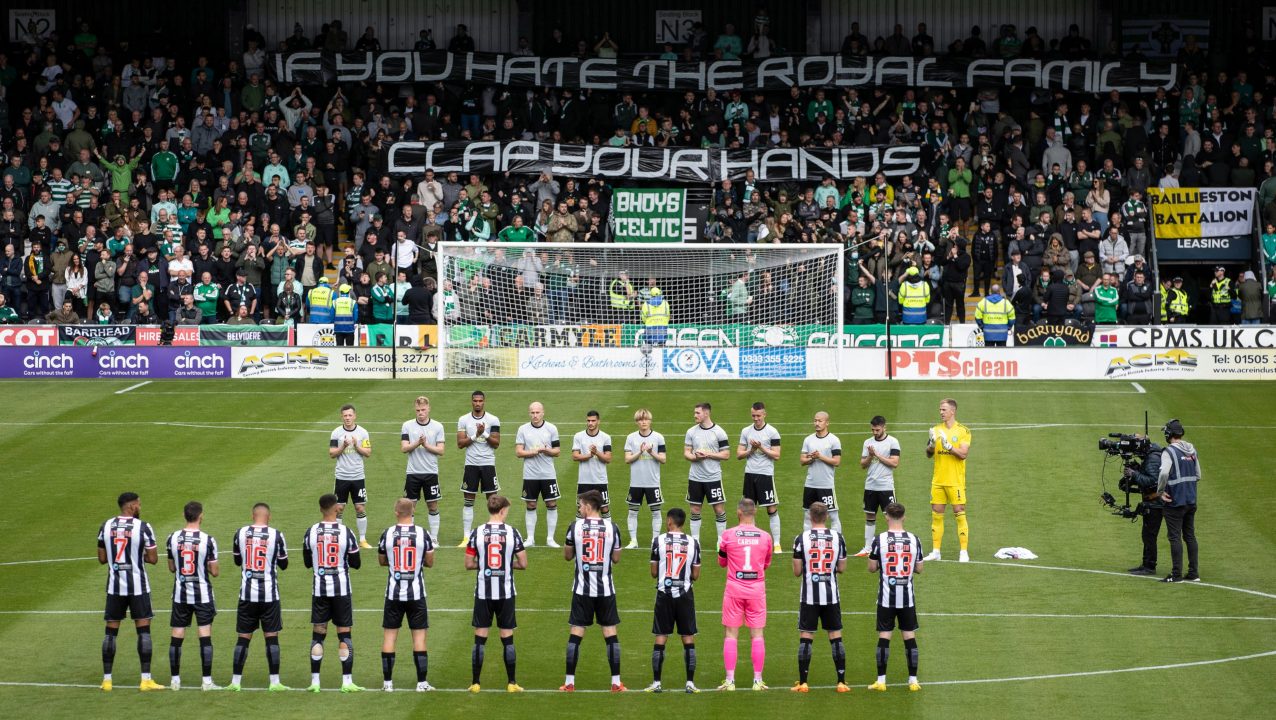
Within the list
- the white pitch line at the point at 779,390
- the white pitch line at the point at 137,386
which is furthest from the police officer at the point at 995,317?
the white pitch line at the point at 137,386

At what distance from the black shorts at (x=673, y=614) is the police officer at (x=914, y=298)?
2020 centimetres

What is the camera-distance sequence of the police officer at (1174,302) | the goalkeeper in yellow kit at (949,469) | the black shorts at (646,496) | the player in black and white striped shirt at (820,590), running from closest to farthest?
the player in black and white striped shirt at (820,590), the goalkeeper in yellow kit at (949,469), the black shorts at (646,496), the police officer at (1174,302)

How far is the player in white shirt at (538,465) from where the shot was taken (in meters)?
21.2

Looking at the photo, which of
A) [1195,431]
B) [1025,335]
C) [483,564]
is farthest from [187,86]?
[483,564]

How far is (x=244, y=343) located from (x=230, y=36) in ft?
52.6

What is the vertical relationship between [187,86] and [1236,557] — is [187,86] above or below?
above

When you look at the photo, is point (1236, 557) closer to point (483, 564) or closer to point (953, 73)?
point (483, 564)

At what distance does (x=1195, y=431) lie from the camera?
28953mm

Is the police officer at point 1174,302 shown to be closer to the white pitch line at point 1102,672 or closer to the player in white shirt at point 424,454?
the white pitch line at point 1102,672

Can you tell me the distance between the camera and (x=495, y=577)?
618 inches

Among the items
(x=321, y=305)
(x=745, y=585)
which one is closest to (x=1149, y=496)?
(x=745, y=585)

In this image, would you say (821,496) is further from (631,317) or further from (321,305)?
(321,305)

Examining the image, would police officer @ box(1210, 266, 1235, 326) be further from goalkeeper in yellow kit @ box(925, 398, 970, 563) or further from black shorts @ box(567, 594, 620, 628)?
black shorts @ box(567, 594, 620, 628)

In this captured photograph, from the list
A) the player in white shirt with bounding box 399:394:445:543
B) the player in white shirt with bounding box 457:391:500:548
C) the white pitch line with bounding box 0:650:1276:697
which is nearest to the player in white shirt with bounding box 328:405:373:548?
the player in white shirt with bounding box 399:394:445:543
